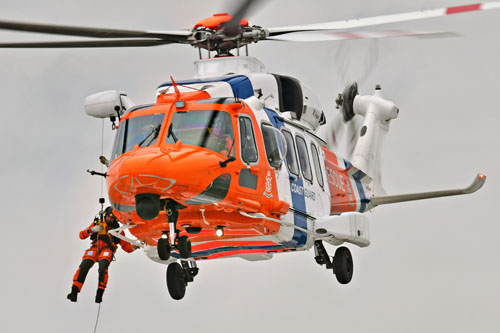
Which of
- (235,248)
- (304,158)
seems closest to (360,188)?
(304,158)

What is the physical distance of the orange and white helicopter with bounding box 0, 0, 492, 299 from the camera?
56.1ft

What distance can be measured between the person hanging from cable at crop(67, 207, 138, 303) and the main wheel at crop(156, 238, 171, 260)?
354 centimetres

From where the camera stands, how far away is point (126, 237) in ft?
63.2

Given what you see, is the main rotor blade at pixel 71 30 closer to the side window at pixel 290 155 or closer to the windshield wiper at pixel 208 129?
the windshield wiper at pixel 208 129

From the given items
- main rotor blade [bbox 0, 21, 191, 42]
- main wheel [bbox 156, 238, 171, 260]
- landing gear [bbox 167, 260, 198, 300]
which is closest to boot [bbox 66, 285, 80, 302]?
landing gear [bbox 167, 260, 198, 300]

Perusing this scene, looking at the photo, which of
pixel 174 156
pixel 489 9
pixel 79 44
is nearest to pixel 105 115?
pixel 79 44

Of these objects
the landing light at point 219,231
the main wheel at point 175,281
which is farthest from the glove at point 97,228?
the landing light at point 219,231

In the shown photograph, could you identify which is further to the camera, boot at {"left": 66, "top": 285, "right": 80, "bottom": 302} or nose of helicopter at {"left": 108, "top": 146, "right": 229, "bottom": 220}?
boot at {"left": 66, "top": 285, "right": 80, "bottom": 302}

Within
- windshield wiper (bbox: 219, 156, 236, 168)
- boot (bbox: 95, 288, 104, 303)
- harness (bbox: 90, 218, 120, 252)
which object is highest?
windshield wiper (bbox: 219, 156, 236, 168)

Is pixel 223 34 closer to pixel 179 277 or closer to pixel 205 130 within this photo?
pixel 205 130

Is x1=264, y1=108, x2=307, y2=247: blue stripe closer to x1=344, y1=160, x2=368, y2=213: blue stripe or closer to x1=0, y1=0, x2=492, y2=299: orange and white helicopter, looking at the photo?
x1=0, y1=0, x2=492, y2=299: orange and white helicopter

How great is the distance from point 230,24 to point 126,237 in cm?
399

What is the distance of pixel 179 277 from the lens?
2078 centimetres

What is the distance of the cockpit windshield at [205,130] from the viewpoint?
1736 cm
